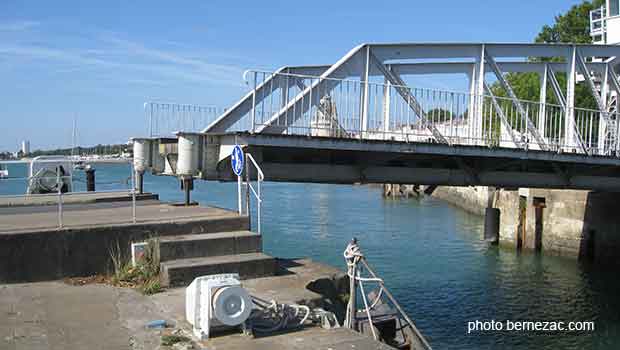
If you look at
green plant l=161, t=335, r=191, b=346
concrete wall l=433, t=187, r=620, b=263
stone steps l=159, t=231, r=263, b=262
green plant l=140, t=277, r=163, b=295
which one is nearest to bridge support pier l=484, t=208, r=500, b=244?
concrete wall l=433, t=187, r=620, b=263

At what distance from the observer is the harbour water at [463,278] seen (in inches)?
740

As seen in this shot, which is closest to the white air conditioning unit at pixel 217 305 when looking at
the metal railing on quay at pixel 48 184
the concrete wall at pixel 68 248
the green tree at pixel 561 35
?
the concrete wall at pixel 68 248

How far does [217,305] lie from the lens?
757cm

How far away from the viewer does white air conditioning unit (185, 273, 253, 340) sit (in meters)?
7.56

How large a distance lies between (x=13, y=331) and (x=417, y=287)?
18378 millimetres

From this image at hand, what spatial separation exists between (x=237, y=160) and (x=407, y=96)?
638 cm

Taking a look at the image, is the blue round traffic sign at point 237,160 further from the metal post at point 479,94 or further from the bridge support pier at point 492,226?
the bridge support pier at point 492,226

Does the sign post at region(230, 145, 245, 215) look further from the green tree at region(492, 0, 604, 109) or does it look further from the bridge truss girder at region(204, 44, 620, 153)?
the green tree at region(492, 0, 604, 109)

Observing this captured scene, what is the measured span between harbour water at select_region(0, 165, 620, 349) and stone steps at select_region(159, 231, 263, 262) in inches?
236

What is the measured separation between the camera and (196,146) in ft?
41.8

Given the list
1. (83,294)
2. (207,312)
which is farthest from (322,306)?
(83,294)

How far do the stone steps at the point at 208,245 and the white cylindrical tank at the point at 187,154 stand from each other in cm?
191

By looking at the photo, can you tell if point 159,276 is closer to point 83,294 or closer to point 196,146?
point 83,294

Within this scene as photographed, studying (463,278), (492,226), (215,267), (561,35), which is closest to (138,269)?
(215,267)
